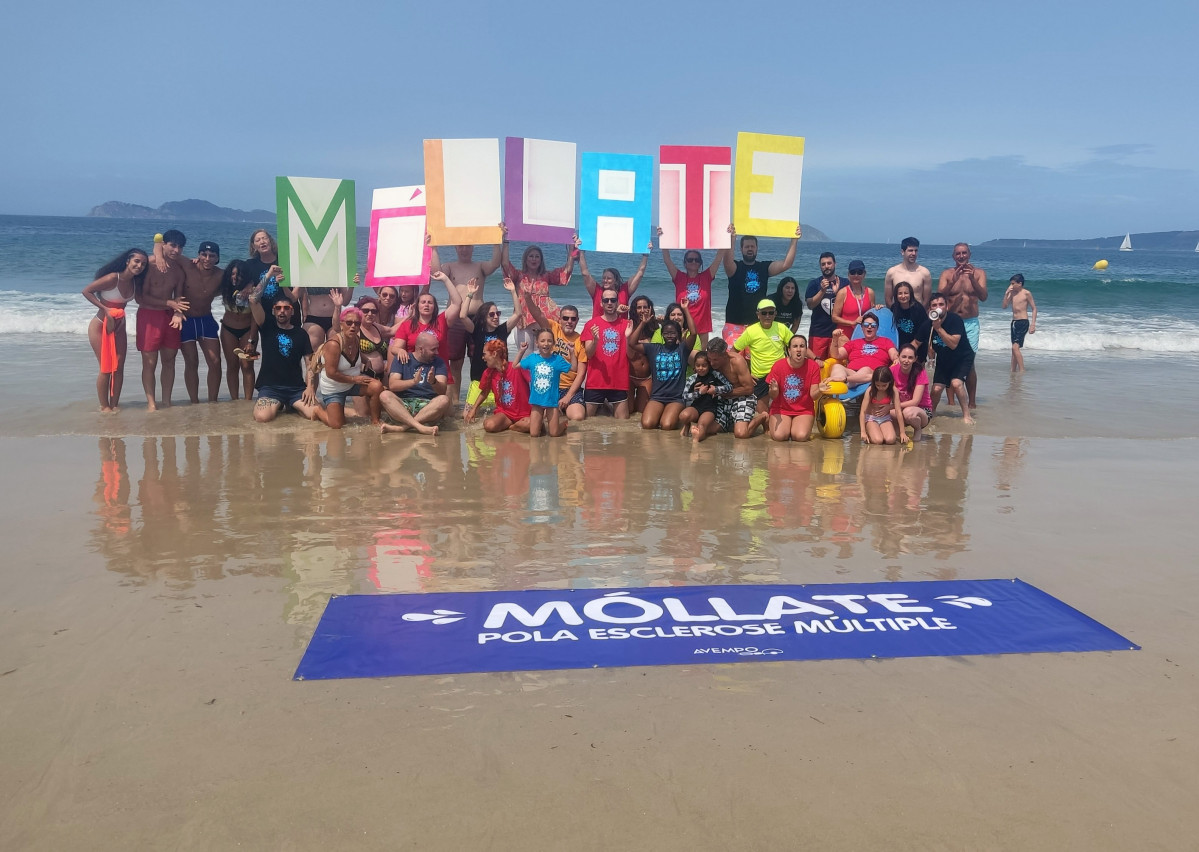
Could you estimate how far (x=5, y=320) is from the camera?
53.2 feet

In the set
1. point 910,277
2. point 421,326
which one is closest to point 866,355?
point 910,277

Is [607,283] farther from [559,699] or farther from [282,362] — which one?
[559,699]

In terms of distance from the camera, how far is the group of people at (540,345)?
8398 mm

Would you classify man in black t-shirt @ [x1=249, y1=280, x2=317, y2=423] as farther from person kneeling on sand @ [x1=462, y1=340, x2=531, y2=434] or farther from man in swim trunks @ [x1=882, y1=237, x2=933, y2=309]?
man in swim trunks @ [x1=882, y1=237, x2=933, y2=309]

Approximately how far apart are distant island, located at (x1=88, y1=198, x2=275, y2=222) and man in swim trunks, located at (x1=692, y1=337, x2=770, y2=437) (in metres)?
111

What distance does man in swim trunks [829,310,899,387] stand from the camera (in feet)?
28.2

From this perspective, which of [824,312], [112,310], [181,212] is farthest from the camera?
[181,212]

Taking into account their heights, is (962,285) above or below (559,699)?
above

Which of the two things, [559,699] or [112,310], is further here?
[112,310]

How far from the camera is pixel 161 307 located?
8750 millimetres

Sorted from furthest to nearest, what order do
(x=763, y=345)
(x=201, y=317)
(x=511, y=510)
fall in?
1. (x=201, y=317)
2. (x=763, y=345)
3. (x=511, y=510)

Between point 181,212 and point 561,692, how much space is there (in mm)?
128802

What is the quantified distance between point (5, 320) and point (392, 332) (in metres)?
11.3

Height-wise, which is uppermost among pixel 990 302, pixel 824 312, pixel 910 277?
pixel 990 302
